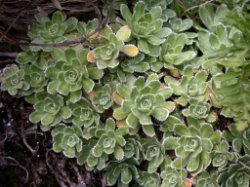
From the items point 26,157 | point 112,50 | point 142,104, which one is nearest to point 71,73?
point 112,50

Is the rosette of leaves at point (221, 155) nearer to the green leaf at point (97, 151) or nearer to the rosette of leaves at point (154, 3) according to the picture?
the green leaf at point (97, 151)

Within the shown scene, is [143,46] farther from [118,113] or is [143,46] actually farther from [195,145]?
[195,145]

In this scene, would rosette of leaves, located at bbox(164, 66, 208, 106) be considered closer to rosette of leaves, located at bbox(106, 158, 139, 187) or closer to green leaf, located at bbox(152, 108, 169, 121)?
green leaf, located at bbox(152, 108, 169, 121)

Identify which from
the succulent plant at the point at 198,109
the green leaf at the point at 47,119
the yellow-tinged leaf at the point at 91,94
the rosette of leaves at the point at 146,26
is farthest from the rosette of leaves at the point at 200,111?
the green leaf at the point at 47,119

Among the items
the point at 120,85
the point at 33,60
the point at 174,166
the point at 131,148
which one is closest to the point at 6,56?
the point at 33,60

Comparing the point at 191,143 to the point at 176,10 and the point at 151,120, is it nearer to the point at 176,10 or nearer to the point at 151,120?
the point at 151,120

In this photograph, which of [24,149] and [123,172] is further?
[24,149]
